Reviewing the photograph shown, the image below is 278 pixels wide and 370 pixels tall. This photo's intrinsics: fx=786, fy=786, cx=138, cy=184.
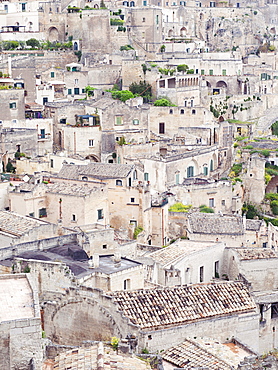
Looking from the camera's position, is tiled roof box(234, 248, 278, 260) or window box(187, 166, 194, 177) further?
window box(187, 166, 194, 177)

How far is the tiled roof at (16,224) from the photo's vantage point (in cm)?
3024

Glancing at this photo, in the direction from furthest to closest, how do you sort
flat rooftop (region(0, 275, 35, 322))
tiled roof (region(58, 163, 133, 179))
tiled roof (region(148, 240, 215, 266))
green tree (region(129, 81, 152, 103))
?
green tree (region(129, 81, 152, 103)), tiled roof (region(58, 163, 133, 179)), tiled roof (region(148, 240, 215, 266)), flat rooftop (region(0, 275, 35, 322))

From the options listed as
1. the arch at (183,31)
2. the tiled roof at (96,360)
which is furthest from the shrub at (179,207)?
the arch at (183,31)

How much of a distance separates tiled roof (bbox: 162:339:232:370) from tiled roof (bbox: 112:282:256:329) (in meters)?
0.98

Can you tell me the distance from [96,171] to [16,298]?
73.7ft

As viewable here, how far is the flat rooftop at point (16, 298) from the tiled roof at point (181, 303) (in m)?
4.69

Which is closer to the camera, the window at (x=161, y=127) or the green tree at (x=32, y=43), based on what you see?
the window at (x=161, y=127)

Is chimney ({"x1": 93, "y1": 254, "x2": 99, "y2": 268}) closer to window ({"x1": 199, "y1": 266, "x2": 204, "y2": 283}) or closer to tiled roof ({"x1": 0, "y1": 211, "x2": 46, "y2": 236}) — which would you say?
tiled roof ({"x1": 0, "y1": 211, "x2": 46, "y2": 236})

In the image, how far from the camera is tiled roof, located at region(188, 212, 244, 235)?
36.1 m

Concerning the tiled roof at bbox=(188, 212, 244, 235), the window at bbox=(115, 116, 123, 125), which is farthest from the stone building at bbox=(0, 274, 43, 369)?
the window at bbox=(115, 116, 123, 125)

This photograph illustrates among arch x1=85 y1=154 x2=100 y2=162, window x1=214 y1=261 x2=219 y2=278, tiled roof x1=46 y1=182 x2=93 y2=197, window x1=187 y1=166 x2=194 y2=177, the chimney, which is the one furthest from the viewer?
arch x1=85 y1=154 x2=100 y2=162

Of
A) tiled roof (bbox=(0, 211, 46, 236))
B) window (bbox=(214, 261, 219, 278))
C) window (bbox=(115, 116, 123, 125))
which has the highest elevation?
window (bbox=(115, 116, 123, 125))

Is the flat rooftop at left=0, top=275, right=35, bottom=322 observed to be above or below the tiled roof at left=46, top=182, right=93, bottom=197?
above

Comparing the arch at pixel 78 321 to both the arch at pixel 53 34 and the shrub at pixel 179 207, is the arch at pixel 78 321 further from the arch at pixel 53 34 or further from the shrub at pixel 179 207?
the arch at pixel 53 34
